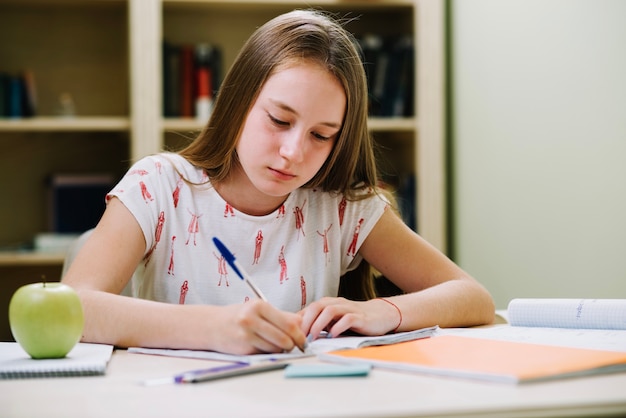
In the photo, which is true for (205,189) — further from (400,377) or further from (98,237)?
(400,377)

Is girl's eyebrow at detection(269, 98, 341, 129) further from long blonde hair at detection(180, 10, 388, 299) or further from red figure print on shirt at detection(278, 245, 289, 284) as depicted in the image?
red figure print on shirt at detection(278, 245, 289, 284)

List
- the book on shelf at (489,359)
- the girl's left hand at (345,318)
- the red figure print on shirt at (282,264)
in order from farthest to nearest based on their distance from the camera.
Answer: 1. the red figure print on shirt at (282,264)
2. the girl's left hand at (345,318)
3. the book on shelf at (489,359)

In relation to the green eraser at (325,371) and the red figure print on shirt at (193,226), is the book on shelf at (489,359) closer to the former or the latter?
the green eraser at (325,371)

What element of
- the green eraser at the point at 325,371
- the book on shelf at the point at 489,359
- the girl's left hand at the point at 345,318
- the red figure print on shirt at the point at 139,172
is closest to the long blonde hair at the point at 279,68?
the red figure print on shirt at the point at 139,172

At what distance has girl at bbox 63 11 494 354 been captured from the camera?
1.23 m

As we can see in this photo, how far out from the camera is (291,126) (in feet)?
4.28

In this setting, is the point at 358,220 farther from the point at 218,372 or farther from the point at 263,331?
the point at 218,372

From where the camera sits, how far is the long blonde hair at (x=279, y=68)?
1369mm

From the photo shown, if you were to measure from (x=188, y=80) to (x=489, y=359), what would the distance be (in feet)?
7.22

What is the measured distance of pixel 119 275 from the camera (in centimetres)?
128

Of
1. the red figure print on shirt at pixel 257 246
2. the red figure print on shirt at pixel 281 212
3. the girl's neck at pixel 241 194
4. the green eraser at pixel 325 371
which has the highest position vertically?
the girl's neck at pixel 241 194

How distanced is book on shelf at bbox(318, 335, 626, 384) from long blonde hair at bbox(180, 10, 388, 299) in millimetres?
489

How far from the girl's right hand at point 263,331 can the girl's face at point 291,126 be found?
0.35 metres

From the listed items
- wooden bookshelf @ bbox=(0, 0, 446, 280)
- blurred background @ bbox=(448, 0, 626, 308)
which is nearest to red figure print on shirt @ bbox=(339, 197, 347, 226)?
blurred background @ bbox=(448, 0, 626, 308)
